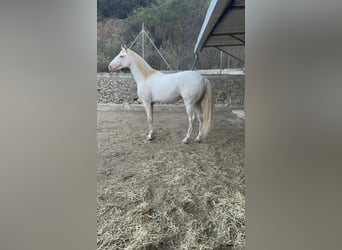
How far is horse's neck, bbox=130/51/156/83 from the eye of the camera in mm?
1729

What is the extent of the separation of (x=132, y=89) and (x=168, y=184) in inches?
23.1

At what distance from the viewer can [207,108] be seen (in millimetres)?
1702

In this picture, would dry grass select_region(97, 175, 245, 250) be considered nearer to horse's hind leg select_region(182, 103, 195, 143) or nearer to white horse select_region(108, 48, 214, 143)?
horse's hind leg select_region(182, 103, 195, 143)

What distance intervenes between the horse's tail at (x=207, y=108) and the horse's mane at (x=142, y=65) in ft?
1.08

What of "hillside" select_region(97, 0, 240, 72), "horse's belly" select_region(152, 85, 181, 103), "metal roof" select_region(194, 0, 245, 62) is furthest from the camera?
"horse's belly" select_region(152, 85, 181, 103)

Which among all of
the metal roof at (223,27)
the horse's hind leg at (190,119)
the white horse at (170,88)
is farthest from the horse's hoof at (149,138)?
the metal roof at (223,27)

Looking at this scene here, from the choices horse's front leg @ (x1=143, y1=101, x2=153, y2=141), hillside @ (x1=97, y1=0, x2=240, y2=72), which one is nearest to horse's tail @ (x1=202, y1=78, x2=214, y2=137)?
hillside @ (x1=97, y1=0, x2=240, y2=72)

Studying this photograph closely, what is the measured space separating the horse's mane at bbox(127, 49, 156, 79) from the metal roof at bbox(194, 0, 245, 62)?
0.94 ft

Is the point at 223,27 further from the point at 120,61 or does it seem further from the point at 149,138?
the point at 149,138
